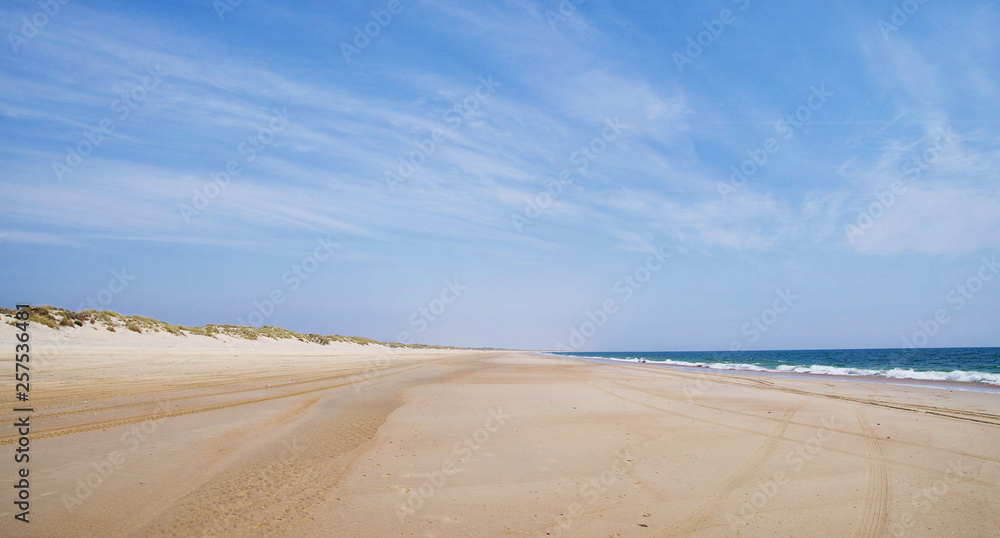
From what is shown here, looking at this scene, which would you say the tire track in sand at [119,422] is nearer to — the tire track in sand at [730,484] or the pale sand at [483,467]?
the pale sand at [483,467]

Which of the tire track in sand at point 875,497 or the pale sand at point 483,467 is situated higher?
the pale sand at point 483,467

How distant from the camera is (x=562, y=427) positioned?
27.6 feet

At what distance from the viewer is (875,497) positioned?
4.96 metres

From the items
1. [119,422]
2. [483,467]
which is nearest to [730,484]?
[483,467]

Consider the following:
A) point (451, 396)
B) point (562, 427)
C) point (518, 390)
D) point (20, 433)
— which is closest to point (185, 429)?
point (20, 433)

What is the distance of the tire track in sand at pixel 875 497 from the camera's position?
4.20m

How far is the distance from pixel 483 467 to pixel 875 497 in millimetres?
4534

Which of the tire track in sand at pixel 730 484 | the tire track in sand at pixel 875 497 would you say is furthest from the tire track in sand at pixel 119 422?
the tire track in sand at pixel 875 497

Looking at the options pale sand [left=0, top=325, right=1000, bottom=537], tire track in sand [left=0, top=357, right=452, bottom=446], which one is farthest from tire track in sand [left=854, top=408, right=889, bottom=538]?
tire track in sand [left=0, top=357, right=452, bottom=446]

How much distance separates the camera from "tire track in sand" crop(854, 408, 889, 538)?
13.8ft

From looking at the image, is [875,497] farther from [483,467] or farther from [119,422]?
[119,422]

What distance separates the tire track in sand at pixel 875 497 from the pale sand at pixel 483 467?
24 mm

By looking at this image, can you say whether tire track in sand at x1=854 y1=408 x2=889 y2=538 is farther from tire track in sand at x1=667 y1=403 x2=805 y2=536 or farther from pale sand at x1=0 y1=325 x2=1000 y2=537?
tire track in sand at x1=667 y1=403 x2=805 y2=536

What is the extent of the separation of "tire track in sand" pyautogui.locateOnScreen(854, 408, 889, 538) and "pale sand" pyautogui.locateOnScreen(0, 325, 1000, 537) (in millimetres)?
24
